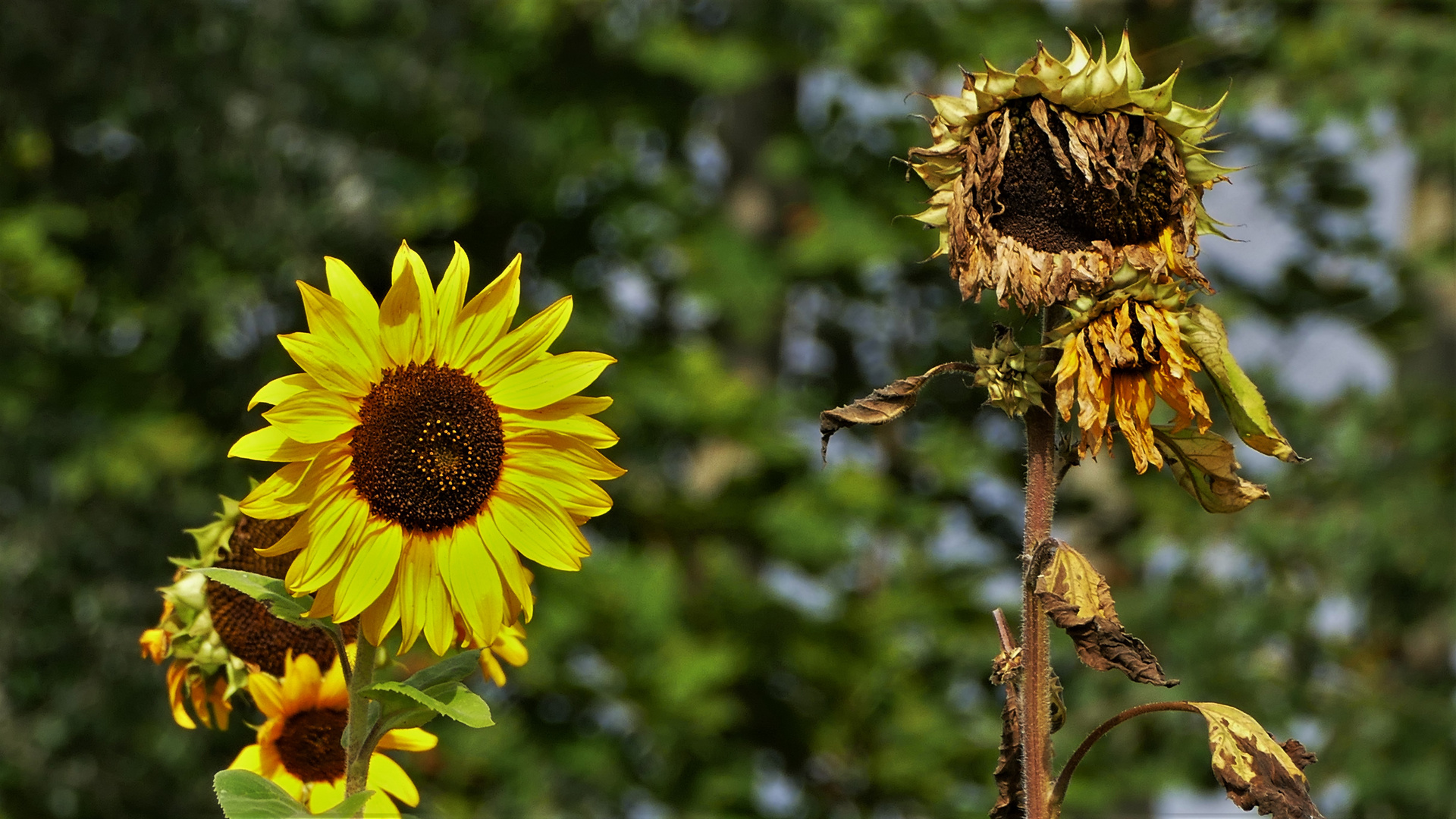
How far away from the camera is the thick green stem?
3.73ft

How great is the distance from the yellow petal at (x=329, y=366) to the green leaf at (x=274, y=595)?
160 millimetres

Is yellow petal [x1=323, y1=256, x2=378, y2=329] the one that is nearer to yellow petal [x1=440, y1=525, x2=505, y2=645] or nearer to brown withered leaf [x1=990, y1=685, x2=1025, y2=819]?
yellow petal [x1=440, y1=525, x2=505, y2=645]

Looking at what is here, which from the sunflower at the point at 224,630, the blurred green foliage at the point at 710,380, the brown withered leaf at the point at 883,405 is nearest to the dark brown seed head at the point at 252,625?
the sunflower at the point at 224,630

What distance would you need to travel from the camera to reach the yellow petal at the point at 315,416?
117 cm

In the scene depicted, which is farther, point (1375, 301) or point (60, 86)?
point (1375, 301)

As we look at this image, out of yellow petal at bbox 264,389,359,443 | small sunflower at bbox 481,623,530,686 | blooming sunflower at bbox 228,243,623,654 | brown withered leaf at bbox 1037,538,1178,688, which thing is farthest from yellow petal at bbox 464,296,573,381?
brown withered leaf at bbox 1037,538,1178,688

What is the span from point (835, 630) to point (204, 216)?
13.1 feet

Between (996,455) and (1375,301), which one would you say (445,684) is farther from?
(1375,301)

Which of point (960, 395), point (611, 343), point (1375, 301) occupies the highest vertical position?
point (1375, 301)

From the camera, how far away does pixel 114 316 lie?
26.6 ft

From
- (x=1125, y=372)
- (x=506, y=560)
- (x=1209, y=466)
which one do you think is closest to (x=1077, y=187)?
(x=1125, y=372)

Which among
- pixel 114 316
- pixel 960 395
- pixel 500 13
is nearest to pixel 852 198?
pixel 960 395

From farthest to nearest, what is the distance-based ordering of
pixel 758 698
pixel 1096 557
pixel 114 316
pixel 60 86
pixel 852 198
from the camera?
pixel 1096 557, pixel 852 198, pixel 758 698, pixel 114 316, pixel 60 86

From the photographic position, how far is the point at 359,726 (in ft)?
3.92
